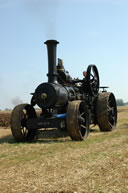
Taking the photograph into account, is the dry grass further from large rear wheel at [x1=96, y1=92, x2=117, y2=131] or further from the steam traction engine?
large rear wheel at [x1=96, y1=92, x2=117, y2=131]

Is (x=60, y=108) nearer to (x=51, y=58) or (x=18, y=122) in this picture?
(x=18, y=122)

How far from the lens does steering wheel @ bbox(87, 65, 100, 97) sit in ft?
33.6

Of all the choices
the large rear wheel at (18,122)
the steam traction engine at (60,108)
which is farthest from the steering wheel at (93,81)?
the large rear wheel at (18,122)

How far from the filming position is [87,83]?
10273mm

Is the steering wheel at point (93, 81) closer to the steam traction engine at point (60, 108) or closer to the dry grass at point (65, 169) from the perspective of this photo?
the steam traction engine at point (60, 108)

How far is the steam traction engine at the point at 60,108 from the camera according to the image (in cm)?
790

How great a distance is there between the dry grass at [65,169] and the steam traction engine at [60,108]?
136cm

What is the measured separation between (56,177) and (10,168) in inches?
45.7

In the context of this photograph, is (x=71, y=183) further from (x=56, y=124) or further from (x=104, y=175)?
(x=56, y=124)

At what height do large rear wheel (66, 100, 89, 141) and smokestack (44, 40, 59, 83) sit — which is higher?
smokestack (44, 40, 59, 83)

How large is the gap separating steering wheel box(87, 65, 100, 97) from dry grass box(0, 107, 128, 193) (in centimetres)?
396

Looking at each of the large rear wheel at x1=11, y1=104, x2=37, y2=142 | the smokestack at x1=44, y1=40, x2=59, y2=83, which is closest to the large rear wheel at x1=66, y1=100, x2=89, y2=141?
the smokestack at x1=44, y1=40, x2=59, y2=83

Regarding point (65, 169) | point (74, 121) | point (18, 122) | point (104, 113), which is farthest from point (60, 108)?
point (65, 169)

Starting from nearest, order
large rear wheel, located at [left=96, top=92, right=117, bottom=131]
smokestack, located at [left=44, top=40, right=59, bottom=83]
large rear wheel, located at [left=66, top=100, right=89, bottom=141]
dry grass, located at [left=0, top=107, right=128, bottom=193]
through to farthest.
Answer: dry grass, located at [left=0, top=107, right=128, bottom=193]
large rear wheel, located at [left=66, top=100, right=89, bottom=141]
smokestack, located at [left=44, top=40, right=59, bottom=83]
large rear wheel, located at [left=96, top=92, right=117, bottom=131]
